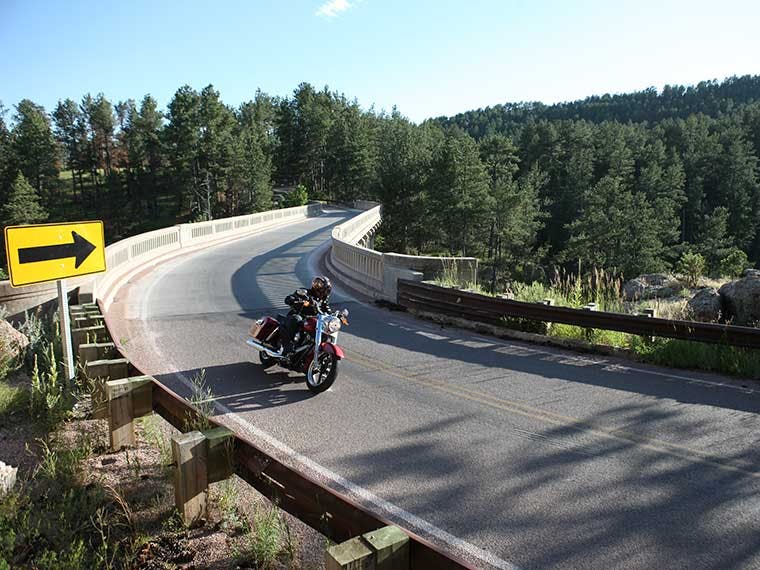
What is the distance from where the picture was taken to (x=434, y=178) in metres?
65.9

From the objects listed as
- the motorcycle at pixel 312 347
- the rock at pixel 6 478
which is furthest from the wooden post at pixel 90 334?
the rock at pixel 6 478

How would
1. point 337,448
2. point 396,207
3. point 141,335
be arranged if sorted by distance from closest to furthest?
point 337,448 → point 141,335 → point 396,207

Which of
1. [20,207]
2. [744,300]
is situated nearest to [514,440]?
[744,300]

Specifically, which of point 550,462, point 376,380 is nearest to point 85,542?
point 550,462

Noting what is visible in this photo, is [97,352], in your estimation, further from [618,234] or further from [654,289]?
[618,234]

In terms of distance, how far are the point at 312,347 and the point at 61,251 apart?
3300 millimetres

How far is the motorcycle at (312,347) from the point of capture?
25.3 feet

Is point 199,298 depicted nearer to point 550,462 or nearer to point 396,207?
point 550,462

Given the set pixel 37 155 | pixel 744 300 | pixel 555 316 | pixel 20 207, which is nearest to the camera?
pixel 555 316

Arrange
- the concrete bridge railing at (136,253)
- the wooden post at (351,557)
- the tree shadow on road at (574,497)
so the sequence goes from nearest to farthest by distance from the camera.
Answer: the wooden post at (351,557) → the tree shadow on road at (574,497) → the concrete bridge railing at (136,253)

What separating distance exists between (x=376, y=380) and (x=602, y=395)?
3113 millimetres

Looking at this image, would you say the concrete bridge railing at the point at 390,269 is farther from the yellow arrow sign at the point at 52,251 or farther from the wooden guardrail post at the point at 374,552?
the wooden guardrail post at the point at 374,552

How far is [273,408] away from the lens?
23.2 feet

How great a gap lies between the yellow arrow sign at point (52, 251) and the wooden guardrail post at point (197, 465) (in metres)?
3.22
